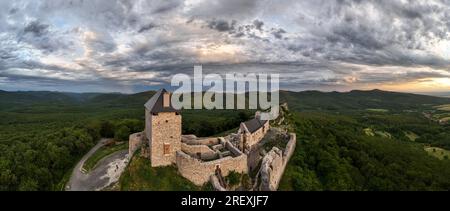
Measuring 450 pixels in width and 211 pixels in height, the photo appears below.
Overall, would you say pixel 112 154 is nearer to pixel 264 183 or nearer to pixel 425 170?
pixel 264 183

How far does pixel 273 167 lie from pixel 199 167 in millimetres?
7373

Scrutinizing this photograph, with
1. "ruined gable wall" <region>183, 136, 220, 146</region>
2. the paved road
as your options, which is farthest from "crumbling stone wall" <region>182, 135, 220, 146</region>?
the paved road

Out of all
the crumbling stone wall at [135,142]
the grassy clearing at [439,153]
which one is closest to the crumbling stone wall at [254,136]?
the crumbling stone wall at [135,142]

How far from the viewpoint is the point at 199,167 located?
23.8 metres

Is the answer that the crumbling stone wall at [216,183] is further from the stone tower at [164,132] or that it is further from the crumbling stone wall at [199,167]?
the stone tower at [164,132]

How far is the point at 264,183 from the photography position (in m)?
23.8

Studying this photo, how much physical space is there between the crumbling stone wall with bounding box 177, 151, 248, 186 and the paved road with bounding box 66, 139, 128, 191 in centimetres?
903

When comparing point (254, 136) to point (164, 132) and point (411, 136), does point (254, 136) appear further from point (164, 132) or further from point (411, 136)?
point (411, 136)

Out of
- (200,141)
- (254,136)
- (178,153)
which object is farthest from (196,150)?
(254,136)

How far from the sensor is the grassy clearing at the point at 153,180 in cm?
2359

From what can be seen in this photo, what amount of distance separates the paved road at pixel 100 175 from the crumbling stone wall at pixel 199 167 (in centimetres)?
903

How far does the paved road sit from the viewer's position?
30211 millimetres

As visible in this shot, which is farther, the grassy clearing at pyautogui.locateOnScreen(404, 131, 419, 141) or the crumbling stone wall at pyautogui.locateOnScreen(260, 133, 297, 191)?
the grassy clearing at pyautogui.locateOnScreen(404, 131, 419, 141)

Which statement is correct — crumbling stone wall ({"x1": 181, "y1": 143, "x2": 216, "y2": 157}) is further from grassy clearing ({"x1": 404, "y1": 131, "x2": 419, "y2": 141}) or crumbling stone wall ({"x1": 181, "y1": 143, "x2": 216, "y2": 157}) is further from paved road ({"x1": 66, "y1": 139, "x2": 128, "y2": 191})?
grassy clearing ({"x1": 404, "y1": 131, "x2": 419, "y2": 141})
